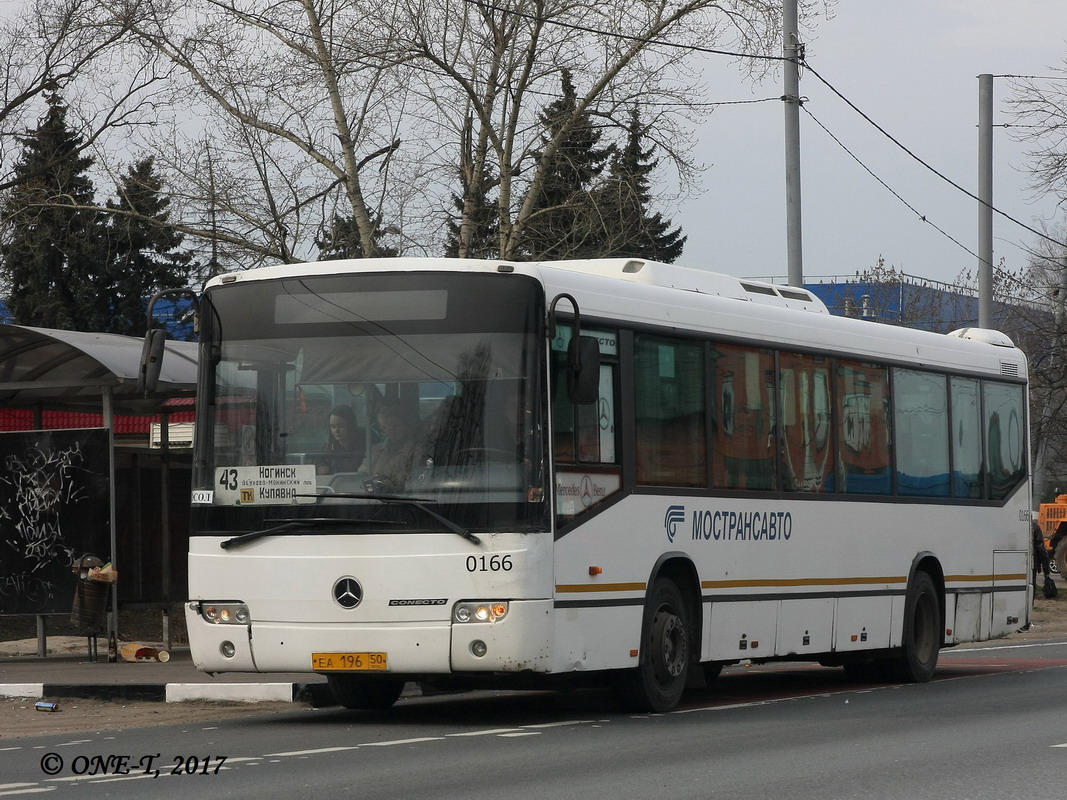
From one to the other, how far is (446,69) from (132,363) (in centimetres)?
775

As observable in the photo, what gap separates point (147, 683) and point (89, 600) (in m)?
3.61

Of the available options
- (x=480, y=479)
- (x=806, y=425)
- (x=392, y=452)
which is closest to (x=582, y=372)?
(x=480, y=479)

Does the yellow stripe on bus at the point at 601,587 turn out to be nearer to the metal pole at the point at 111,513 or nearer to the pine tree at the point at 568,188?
the metal pole at the point at 111,513

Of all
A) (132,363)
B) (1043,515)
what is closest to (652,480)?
(132,363)

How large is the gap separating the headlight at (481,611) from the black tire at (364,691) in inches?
74.1

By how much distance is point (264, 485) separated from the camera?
463 inches

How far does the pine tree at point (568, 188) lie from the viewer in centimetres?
2473

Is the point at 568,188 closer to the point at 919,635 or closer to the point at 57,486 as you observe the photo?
the point at 57,486

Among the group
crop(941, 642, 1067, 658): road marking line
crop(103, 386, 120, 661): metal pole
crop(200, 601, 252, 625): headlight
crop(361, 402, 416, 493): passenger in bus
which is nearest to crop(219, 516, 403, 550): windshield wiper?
crop(361, 402, 416, 493): passenger in bus

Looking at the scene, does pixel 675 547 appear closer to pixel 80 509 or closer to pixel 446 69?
pixel 80 509

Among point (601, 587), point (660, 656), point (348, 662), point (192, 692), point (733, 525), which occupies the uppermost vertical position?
point (733, 525)

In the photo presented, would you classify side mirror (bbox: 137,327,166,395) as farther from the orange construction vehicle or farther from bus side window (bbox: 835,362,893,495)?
the orange construction vehicle

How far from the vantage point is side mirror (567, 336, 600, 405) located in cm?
1155

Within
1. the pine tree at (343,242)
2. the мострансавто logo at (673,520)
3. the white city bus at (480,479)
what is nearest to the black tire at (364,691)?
the white city bus at (480,479)
